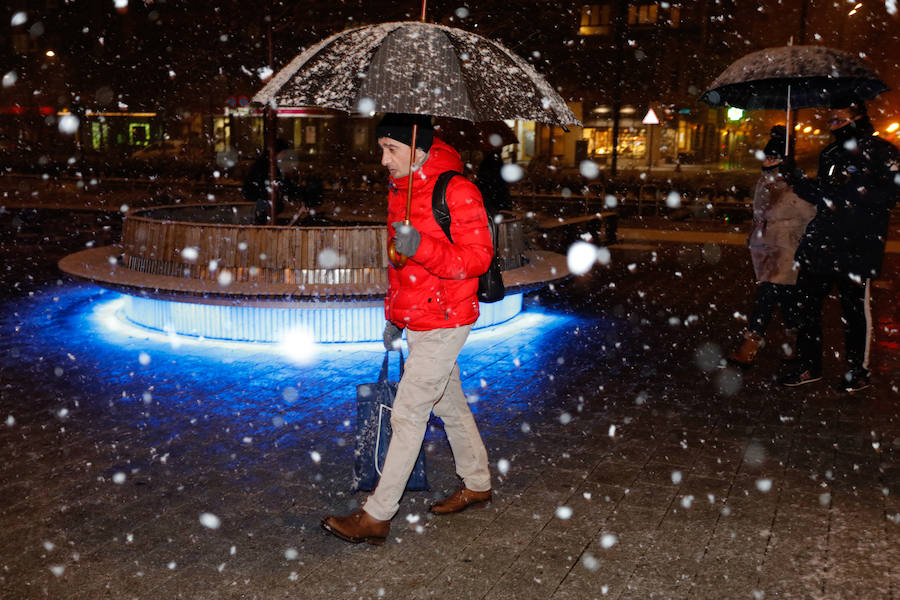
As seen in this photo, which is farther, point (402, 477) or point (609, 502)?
point (609, 502)

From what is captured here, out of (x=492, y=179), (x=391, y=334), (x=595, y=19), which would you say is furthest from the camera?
(x=595, y=19)

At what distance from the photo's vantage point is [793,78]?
22.6 ft

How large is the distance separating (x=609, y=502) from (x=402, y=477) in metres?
1.20

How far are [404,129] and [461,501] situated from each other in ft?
6.04

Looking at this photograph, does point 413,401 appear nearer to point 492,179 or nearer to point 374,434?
point 374,434

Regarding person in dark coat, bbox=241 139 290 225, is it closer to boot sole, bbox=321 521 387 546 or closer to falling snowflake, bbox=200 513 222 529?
falling snowflake, bbox=200 513 222 529

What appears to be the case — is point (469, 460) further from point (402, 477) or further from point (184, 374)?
point (184, 374)

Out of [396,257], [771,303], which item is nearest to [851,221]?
[771,303]

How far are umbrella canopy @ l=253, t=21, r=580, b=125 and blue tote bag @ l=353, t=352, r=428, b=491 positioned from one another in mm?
1243

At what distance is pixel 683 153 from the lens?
54.1 m

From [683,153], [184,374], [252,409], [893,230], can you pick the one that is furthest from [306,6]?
[683,153]

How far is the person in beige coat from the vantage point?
6805 millimetres

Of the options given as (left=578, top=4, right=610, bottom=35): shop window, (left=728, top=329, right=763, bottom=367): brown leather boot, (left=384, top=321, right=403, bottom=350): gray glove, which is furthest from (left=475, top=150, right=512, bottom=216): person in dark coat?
(left=578, top=4, right=610, bottom=35): shop window

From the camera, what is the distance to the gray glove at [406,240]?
343cm
